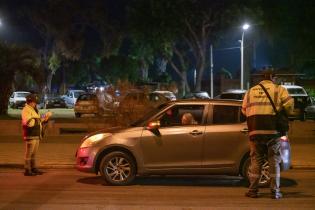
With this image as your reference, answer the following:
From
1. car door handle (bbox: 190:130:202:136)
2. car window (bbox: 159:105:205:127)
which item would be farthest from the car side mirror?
car door handle (bbox: 190:130:202:136)

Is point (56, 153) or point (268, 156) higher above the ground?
point (268, 156)

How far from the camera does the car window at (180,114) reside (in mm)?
11250

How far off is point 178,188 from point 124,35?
4695 cm

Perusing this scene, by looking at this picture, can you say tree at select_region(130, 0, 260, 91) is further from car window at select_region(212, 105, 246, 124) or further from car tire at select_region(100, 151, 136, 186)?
car tire at select_region(100, 151, 136, 186)

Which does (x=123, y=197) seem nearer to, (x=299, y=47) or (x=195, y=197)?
(x=195, y=197)

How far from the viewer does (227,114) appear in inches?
444

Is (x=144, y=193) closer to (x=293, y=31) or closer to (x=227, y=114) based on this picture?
(x=227, y=114)

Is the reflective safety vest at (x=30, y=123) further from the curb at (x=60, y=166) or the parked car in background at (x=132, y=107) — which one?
the parked car in background at (x=132, y=107)

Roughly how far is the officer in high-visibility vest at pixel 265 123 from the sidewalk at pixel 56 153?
15.1ft

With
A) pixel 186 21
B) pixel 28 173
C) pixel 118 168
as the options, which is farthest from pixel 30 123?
pixel 186 21

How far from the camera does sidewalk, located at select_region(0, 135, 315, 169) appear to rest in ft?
46.4

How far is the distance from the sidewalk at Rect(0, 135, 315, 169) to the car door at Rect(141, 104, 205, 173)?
11.4 ft

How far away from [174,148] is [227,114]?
122 cm

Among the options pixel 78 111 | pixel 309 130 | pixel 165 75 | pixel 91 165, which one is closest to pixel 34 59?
pixel 78 111
